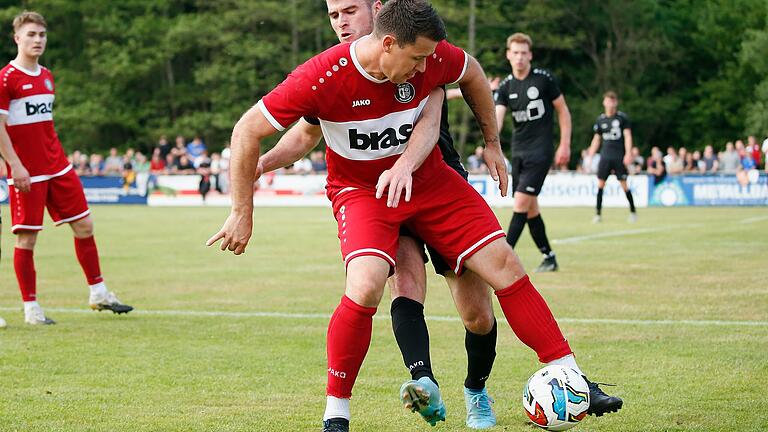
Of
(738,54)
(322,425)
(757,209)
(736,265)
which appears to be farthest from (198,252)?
(738,54)

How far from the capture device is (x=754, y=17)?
54281 millimetres

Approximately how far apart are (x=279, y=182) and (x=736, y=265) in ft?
77.8

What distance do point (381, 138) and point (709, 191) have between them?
90.7 feet

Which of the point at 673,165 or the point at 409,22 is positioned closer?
the point at 409,22

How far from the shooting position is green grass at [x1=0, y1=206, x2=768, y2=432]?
5.62m

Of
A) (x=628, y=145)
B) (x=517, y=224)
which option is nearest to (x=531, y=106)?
(x=517, y=224)

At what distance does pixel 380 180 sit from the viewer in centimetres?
503

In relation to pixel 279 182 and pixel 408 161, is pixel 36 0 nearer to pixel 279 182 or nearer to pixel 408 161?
pixel 279 182

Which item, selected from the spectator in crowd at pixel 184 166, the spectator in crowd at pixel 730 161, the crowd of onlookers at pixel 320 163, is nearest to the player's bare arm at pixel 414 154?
the crowd of onlookers at pixel 320 163

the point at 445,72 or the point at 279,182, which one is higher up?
the point at 445,72

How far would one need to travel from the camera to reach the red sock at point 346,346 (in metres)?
5.01

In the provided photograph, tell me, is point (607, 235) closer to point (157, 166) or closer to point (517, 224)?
point (517, 224)

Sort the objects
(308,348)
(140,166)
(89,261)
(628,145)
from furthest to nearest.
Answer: (140,166) < (628,145) < (89,261) < (308,348)

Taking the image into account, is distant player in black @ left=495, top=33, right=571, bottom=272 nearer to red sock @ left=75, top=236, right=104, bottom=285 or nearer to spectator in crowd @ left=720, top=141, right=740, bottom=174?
red sock @ left=75, top=236, right=104, bottom=285
